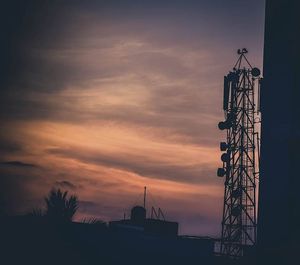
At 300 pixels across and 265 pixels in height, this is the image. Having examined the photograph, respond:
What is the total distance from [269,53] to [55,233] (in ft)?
56.2

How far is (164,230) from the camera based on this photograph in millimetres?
39188

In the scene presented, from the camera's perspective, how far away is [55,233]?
91.5 ft

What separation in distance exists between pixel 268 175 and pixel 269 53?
7434 mm

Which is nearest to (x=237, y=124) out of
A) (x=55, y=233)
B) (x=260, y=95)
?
(x=260, y=95)

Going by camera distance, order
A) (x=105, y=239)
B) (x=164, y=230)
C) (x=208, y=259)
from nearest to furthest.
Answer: (x=105, y=239), (x=208, y=259), (x=164, y=230)

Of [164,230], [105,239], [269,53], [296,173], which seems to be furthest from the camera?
[164,230]

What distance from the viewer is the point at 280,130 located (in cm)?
2612

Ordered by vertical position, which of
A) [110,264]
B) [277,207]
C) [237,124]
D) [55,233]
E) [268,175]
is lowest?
[110,264]

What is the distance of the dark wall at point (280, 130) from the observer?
25.0m

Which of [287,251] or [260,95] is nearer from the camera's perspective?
[287,251]

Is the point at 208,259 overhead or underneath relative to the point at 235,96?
underneath

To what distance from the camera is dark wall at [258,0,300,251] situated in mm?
24953

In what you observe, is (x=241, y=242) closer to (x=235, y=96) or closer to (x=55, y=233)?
(x=235, y=96)

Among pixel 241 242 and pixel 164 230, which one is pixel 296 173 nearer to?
pixel 241 242
